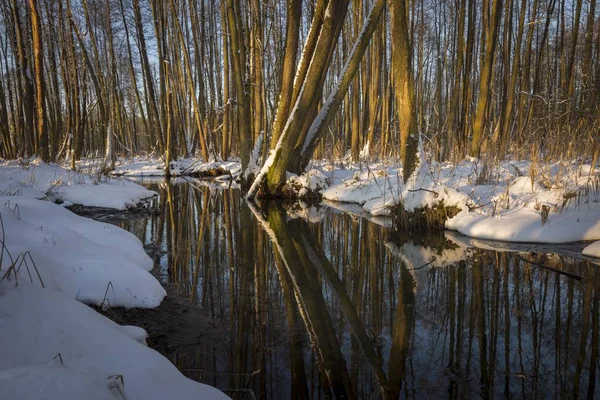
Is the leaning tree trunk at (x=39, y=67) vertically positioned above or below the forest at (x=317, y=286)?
above

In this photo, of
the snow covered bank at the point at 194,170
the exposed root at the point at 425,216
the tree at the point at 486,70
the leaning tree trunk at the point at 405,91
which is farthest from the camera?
the snow covered bank at the point at 194,170

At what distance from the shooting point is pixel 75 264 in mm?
2156

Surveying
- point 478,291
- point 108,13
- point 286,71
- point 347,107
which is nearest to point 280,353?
point 478,291

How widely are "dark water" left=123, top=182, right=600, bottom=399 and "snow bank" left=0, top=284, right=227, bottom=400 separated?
334 mm

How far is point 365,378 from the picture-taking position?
1.70 meters

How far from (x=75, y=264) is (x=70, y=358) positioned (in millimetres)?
1189

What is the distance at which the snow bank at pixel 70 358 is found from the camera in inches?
34.4

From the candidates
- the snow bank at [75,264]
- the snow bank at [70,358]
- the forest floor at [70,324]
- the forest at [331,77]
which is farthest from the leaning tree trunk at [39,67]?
the snow bank at [70,358]

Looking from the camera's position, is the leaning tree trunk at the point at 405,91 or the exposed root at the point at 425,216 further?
the leaning tree trunk at the point at 405,91

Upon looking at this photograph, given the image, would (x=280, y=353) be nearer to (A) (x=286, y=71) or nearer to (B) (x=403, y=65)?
(B) (x=403, y=65)

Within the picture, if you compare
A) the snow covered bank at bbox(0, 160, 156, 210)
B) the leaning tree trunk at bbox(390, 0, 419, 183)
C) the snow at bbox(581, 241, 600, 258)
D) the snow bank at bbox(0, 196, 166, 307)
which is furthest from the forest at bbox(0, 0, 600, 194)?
the snow bank at bbox(0, 196, 166, 307)

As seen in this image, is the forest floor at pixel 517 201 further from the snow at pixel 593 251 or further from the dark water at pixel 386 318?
the dark water at pixel 386 318

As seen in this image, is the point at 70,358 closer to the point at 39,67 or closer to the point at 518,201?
the point at 518,201

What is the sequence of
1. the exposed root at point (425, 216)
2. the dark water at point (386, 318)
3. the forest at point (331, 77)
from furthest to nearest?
the forest at point (331, 77) → the exposed root at point (425, 216) → the dark water at point (386, 318)
